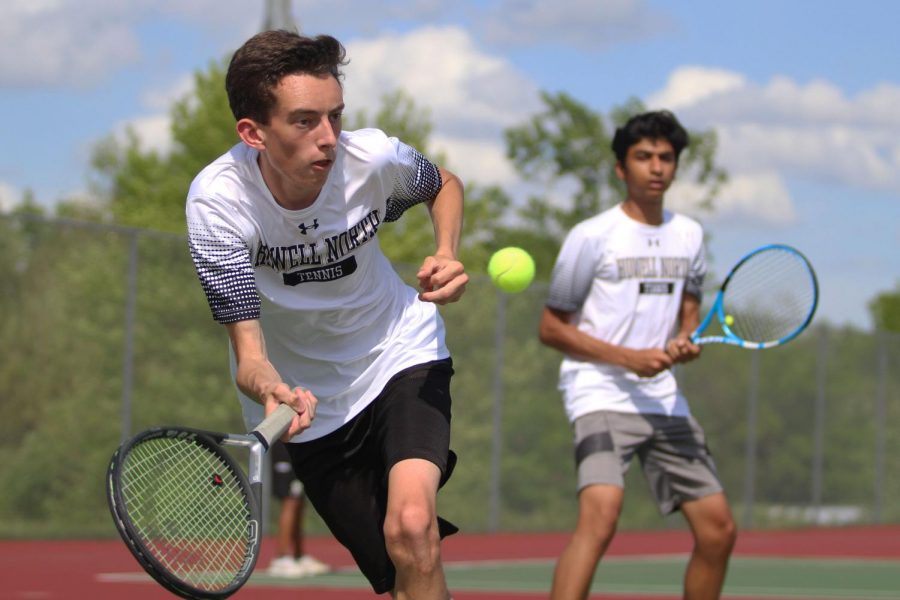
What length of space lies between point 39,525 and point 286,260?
838 centimetres

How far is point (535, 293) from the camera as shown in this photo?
16.3 m

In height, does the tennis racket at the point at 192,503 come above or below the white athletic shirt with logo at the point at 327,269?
below

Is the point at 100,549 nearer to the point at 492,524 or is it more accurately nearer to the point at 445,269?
the point at 492,524

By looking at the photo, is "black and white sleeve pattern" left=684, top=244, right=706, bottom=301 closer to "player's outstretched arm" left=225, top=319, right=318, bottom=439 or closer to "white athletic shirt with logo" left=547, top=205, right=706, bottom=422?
"white athletic shirt with logo" left=547, top=205, right=706, bottom=422

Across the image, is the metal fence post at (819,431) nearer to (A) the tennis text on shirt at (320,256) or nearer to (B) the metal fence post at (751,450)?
(B) the metal fence post at (751,450)

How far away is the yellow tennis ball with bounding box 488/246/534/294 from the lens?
17.5 ft

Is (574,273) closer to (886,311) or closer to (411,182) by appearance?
(411,182)

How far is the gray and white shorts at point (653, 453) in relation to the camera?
627 cm

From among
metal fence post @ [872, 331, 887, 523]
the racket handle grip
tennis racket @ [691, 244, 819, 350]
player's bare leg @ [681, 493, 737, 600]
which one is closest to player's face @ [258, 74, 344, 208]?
the racket handle grip

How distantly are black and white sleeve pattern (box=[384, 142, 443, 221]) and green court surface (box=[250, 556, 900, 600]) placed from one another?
4.99 m

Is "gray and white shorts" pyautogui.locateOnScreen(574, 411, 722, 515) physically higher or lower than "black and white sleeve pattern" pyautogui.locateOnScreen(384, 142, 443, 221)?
lower

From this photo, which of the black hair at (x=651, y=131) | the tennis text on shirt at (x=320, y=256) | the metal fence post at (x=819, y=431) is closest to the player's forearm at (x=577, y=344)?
the black hair at (x=651, y=131)

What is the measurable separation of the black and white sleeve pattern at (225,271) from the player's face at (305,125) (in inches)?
10.2

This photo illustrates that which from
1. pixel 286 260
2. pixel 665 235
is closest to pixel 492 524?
pixel 665 235
